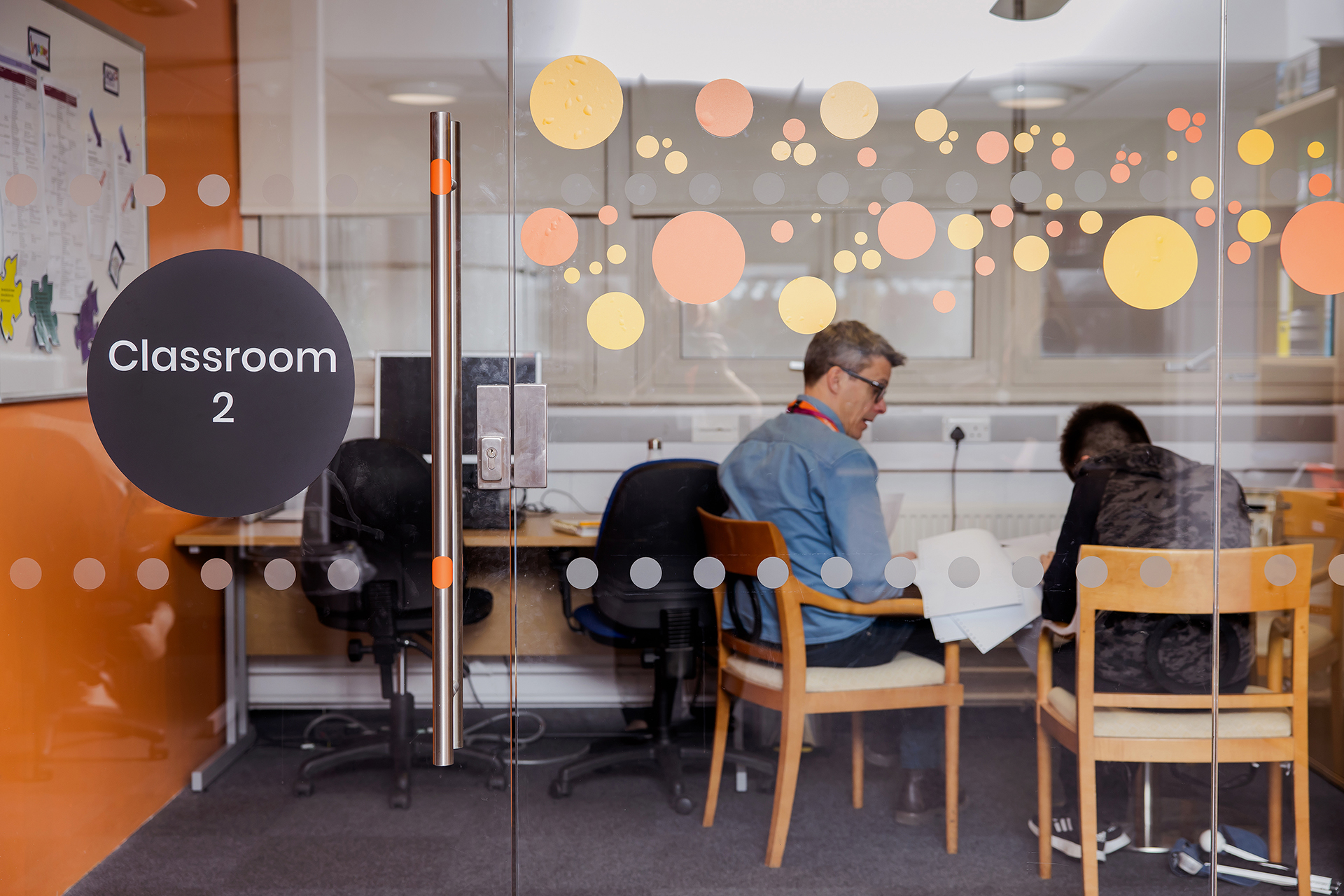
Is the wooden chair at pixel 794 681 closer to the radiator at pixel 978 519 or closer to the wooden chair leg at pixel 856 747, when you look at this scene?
the wooden chair leg at pixel 856 747

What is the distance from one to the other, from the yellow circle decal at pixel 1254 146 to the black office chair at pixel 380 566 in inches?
67.7

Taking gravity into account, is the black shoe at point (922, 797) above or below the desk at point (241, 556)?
below

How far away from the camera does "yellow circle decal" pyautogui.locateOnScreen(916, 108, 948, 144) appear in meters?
1.72

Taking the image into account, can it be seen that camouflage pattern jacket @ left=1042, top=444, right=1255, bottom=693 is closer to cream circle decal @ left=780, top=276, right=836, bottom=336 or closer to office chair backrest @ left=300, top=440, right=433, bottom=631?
cream circle decal @ left=780, top=276, right=836, bottom=336

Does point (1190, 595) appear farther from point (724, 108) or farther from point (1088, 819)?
point (724, 108)

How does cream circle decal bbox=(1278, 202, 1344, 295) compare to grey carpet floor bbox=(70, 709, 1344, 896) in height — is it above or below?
above

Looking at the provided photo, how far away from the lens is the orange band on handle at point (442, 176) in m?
1.69

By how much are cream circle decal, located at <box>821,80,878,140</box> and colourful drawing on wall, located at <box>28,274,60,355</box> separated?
154 centimetres

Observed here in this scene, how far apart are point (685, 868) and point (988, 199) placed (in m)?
1.46

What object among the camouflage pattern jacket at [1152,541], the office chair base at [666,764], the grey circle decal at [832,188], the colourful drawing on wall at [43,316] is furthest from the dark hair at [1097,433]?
the colourful drawing on wall at [43,316]

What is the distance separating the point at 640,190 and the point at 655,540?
689mm

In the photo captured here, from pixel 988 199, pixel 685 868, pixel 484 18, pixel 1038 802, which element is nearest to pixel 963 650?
pixel 1038 802

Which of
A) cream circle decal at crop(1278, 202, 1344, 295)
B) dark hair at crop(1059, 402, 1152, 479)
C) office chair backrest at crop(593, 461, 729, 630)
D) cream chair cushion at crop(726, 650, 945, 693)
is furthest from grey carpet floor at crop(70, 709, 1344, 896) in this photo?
cream circle decal at crop(1278, 202, 1344, 295)

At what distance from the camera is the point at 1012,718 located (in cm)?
179
